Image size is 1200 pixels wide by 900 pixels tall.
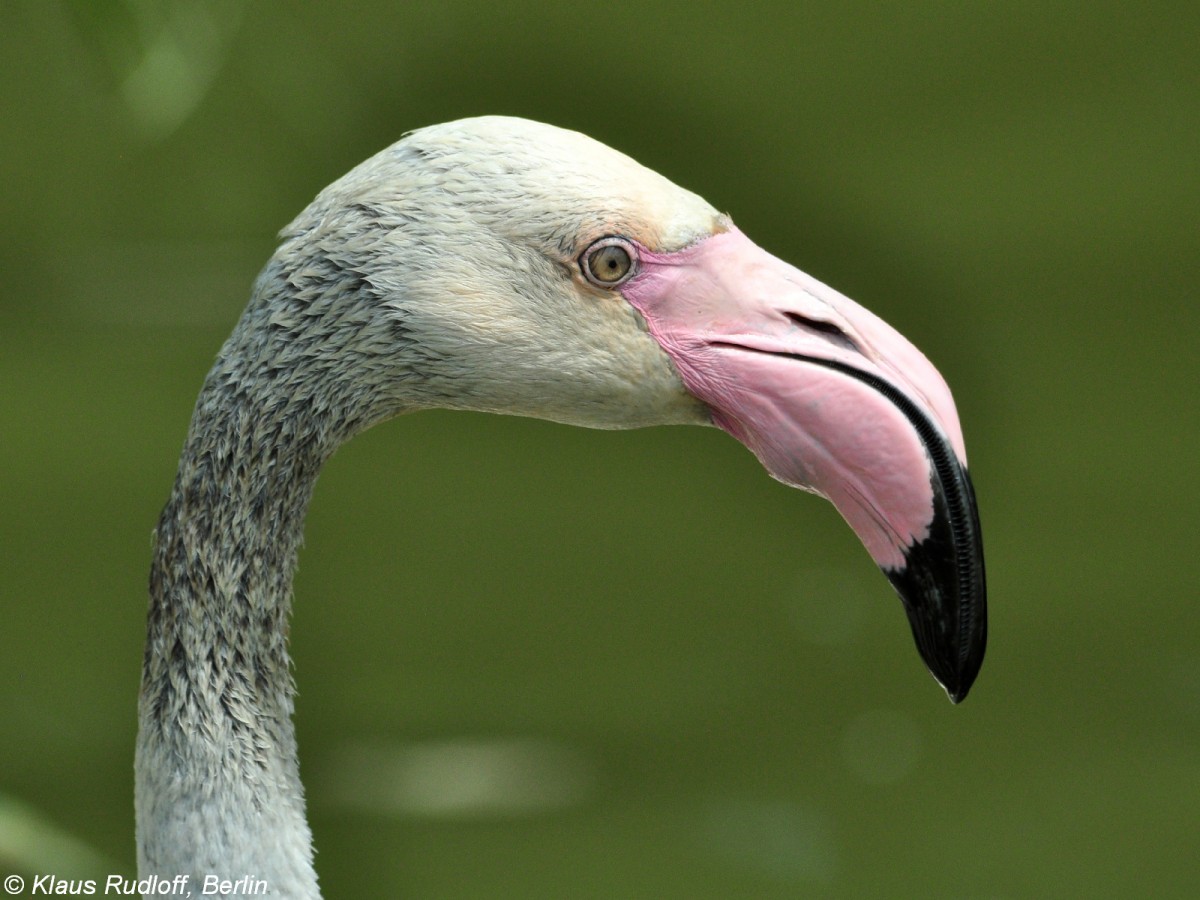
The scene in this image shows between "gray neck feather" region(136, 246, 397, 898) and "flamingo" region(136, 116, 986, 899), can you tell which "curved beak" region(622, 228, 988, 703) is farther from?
"gray neck feather" region(136, 246, 397, 898)

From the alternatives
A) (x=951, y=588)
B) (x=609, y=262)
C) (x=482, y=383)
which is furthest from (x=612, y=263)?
(x=951, y=588)

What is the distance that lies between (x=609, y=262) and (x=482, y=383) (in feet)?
0.52

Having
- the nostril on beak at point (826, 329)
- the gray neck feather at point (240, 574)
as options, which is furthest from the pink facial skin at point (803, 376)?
the gray neck feather at point (240, 574)

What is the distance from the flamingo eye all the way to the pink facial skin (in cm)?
1

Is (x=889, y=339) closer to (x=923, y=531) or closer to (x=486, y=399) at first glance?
(x=923, y=531)

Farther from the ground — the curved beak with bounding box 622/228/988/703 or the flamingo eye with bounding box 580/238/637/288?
the flamingo eye with bounding box 580/238/637/288

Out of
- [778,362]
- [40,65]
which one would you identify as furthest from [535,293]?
[40,65]

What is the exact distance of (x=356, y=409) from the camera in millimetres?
1216

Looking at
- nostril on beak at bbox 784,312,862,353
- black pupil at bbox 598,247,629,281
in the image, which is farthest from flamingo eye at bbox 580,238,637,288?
nostril on beak at bbox 784,312,862,353

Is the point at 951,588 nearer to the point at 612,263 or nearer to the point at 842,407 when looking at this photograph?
the point at 842,407

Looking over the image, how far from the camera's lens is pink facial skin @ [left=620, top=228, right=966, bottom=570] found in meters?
1.13

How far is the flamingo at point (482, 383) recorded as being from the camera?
114cm

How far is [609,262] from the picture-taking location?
1160 millimetres

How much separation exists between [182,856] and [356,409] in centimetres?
43
